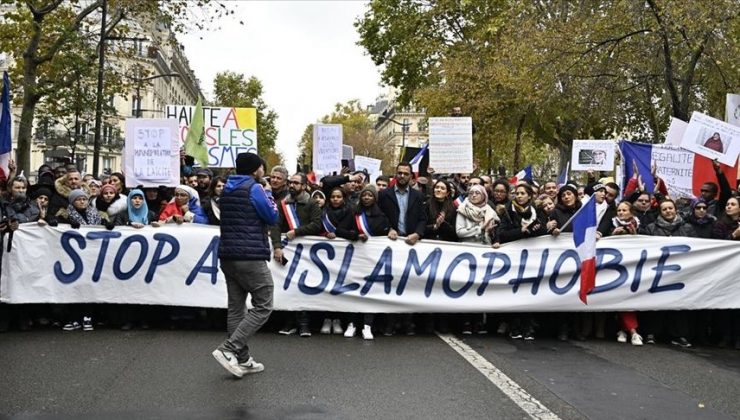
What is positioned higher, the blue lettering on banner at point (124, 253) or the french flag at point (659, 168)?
the french flag at point (659, 168)

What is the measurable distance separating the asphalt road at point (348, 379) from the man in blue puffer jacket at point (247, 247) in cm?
33

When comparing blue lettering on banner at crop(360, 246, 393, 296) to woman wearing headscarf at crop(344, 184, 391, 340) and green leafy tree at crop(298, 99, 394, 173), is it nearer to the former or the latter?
woman wearing headscarf at crop(344, 184, 391, 340)

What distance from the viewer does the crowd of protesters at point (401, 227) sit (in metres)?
9.64

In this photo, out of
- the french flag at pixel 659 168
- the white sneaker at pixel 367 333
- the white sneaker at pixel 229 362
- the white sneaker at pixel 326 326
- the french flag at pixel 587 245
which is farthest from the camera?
the french flag at pixel 659 168

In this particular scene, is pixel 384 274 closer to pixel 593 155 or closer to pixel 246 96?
pixel 593 155

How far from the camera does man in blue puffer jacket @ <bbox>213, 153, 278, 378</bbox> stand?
7.20 metres

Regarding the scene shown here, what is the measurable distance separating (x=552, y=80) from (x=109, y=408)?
15306 millimetres

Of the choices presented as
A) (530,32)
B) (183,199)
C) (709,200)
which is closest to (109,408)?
(183,199)

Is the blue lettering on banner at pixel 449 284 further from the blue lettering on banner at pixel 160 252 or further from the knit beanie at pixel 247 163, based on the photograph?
the knit beanie at pixel 247 163

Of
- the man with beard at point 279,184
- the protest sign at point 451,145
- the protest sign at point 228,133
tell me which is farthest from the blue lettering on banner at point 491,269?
the protest sign at point 228,133

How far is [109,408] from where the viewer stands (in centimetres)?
602

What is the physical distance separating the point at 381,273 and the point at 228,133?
6631 millimetres

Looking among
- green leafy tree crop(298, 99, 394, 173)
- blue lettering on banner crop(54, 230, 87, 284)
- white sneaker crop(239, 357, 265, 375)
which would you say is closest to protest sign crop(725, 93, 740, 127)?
white sneaker crop(239, 357, 265, 375)

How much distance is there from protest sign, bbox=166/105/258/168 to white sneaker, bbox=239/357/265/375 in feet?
26.8
